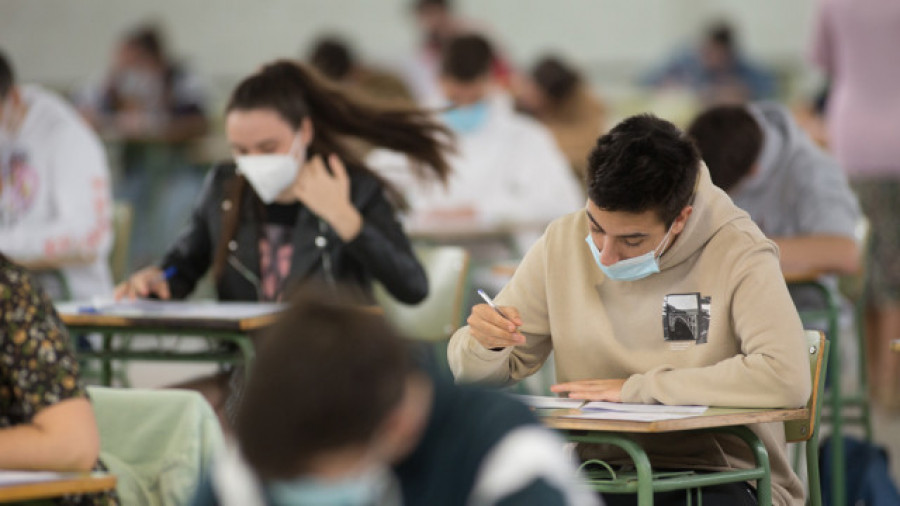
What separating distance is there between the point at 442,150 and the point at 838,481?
4.57ft

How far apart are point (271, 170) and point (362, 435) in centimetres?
231

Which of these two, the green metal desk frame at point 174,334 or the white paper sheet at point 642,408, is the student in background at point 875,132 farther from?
the white paper sheet at point 642,408

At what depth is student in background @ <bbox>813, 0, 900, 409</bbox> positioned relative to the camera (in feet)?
17.2

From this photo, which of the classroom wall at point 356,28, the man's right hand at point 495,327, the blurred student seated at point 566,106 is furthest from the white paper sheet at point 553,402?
the classroom wall at point 356,28

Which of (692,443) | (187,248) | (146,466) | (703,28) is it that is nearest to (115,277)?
(187,248)

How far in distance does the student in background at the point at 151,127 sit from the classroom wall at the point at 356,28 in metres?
1.45

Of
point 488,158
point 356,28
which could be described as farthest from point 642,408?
point 356,28

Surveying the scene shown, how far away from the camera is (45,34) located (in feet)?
36.8

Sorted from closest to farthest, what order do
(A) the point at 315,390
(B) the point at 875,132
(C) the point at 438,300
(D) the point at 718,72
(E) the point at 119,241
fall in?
(A) the point at 315,390
(C) the point at 438,300
(E) the point at 119,241
(B) the point at 875,132
(D) the point at 718,72

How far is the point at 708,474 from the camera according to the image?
93.4 inches

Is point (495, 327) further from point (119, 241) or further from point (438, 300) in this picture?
point (119, 241)

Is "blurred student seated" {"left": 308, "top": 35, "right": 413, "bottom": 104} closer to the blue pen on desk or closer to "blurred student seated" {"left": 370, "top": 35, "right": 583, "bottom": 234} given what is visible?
"blurred student seated" {"left": 370, "top": 35, "right": 583, "bottom": 234}

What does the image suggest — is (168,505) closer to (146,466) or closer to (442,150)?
(146,466)

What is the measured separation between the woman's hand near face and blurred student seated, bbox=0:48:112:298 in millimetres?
1176
